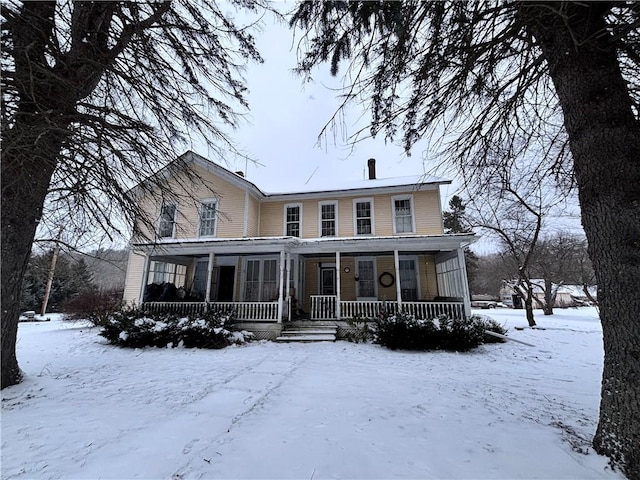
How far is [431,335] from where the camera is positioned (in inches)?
306

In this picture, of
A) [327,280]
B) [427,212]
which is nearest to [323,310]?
[327,280]

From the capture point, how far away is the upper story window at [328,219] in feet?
42.6

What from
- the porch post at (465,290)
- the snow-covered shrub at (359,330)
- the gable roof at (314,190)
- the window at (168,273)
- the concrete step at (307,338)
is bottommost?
the concrete step at (307,338)

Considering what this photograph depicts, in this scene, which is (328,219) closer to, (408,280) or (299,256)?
(299,256)

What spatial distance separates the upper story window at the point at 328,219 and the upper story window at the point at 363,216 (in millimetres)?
933

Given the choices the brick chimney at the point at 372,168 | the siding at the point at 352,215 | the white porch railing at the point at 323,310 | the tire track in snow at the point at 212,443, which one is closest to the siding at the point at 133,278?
A: the siding at the point at 352,215

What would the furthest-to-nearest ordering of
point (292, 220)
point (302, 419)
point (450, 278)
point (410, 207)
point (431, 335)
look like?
point (292, 220), point (410, 207), point (450, 278), point (431, 335), point (302, 419)

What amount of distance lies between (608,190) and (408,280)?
9.94m

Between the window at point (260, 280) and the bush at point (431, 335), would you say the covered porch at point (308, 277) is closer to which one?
the window at point (260, 280)

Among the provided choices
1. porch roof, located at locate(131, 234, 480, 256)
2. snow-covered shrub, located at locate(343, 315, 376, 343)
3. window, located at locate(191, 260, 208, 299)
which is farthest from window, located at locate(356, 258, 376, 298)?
window, located at locate(191, 260, 208, 299)

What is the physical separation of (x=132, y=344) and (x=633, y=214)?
35.0 ft

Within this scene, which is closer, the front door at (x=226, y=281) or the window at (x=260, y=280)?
the window at (x=260, y=280)

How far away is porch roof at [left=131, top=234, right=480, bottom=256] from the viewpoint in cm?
963

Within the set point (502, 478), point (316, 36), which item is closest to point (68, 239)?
point (316, 36)
